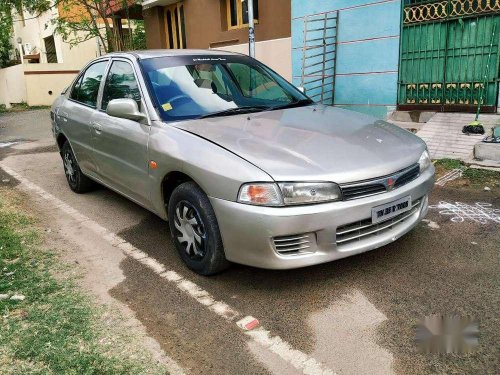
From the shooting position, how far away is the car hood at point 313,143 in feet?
9.71

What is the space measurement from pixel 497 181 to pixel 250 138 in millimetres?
3548

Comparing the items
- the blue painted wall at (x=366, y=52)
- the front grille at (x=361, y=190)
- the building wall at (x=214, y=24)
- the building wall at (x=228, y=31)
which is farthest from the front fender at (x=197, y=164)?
the building wall at (x=214, y=24)

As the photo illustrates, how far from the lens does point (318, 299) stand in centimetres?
312

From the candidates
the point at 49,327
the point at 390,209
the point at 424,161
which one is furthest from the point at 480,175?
the point at 49,327

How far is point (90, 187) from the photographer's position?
5871 mm

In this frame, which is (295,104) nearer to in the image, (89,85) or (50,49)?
(89,85)

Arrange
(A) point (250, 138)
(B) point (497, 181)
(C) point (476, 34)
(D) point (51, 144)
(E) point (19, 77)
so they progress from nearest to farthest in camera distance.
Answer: (A) point (250, 138)
(B) point (497, 181)
(C) point (476, 34)
(D) point (51, 144)
(E) point (19, 77)

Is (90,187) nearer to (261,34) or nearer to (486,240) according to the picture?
(486,240)

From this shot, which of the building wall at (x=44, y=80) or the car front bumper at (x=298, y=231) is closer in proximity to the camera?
the car front bumper at (x=298, y=231)

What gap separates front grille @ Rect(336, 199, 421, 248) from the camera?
302cm

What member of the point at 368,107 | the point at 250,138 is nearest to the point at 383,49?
the point at 368,107

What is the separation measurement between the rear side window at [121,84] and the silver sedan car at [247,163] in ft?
0.04

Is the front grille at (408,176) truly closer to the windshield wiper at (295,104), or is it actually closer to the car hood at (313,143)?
the car hood at (313,143)

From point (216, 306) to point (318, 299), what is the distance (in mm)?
686
